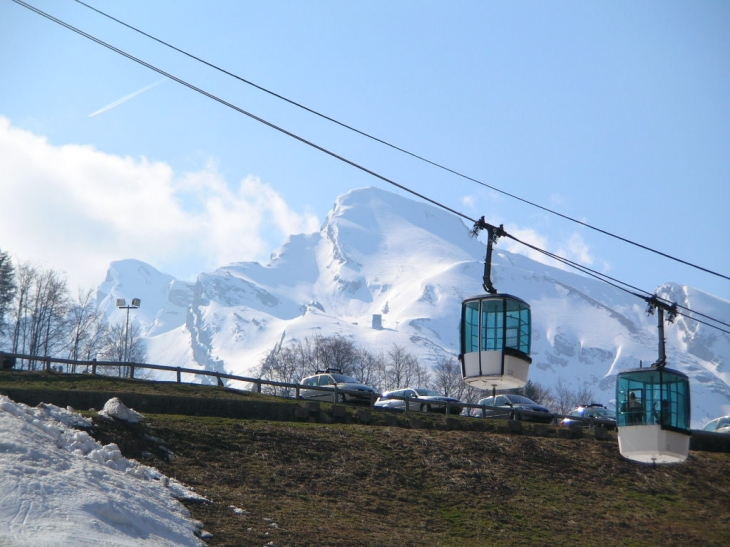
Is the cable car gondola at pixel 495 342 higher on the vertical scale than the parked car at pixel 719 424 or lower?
higher

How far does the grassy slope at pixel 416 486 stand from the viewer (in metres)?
21.6

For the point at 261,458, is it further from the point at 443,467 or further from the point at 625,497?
the point at 625,497

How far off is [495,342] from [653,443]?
593cm

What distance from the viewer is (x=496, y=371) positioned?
21.3m

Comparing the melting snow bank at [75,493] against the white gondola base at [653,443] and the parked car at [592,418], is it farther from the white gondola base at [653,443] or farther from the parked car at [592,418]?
the parked car at [592,418]

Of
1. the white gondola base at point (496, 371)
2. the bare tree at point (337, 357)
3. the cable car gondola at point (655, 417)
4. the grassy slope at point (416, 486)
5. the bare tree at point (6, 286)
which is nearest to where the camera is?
the white gondola base at point (496, 371)

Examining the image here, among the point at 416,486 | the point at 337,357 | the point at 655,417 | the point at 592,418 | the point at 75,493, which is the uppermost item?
the point at 337,357

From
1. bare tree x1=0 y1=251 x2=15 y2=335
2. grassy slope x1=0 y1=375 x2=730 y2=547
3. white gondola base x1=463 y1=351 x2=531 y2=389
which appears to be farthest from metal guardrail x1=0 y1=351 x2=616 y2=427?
bare tree x1=0 y1=251 x2=15 y2=335

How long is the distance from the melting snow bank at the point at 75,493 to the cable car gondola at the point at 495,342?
7.07 m

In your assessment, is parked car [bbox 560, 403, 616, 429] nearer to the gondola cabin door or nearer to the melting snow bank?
the gondola cabin door

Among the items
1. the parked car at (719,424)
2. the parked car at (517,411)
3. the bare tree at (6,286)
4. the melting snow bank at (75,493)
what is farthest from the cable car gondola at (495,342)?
the bare tree at (6,286)

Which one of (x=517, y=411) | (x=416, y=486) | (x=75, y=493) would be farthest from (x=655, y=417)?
(x=517, y=411)

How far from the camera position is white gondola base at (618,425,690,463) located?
24281mm

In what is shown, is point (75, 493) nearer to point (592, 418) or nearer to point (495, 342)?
point (495, 342)
